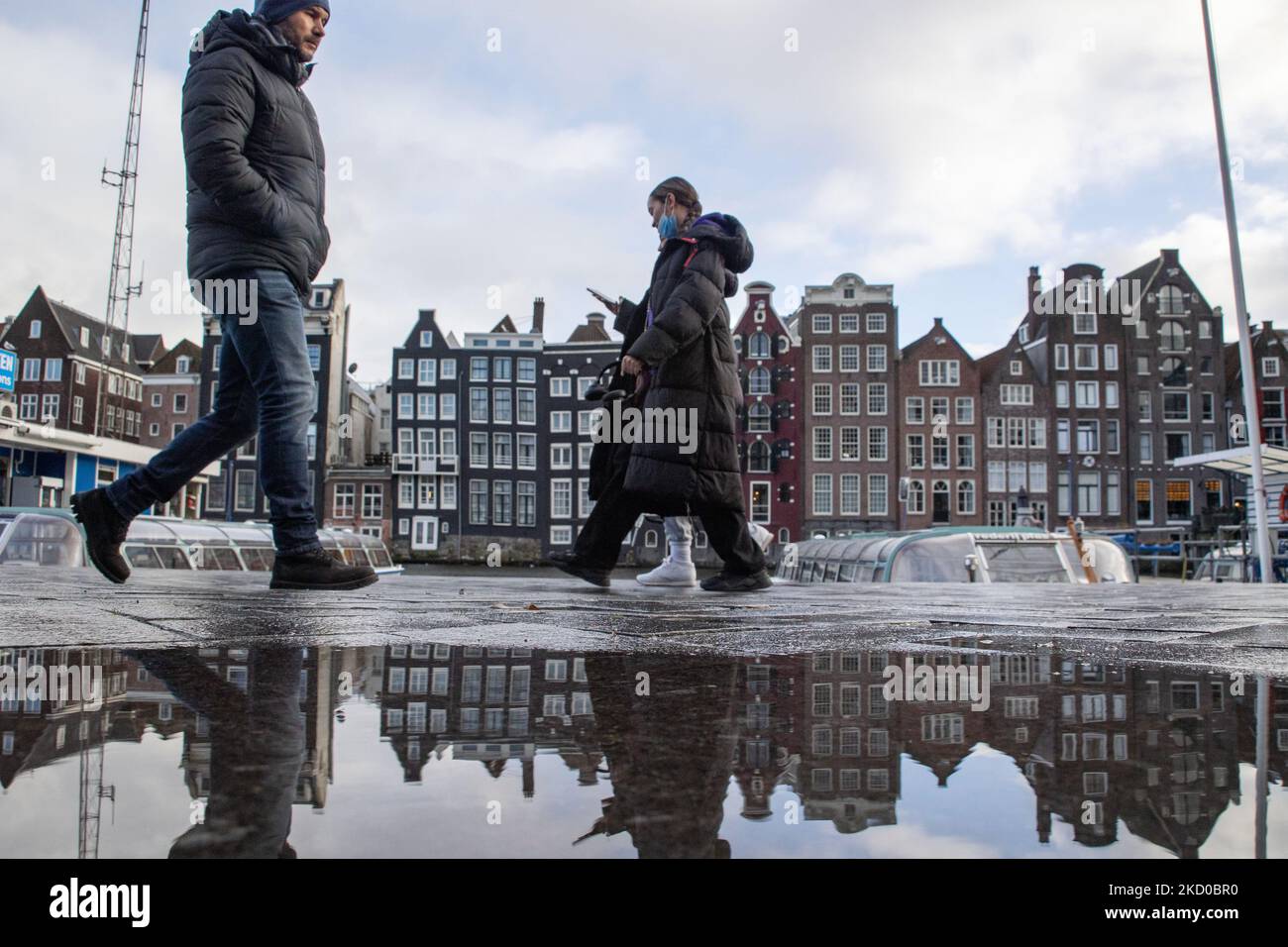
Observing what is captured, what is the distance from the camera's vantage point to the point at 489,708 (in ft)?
4.32

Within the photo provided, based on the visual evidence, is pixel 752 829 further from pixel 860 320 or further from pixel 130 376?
pixel 130 376

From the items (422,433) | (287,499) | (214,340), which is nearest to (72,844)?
(287,499)

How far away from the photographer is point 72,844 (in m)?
0.72

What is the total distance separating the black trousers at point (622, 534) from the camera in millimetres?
5066

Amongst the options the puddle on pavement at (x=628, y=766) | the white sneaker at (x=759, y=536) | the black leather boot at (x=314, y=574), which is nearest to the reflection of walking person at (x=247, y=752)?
the puddle on pavement at (x=628, y=766)

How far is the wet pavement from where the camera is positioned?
2.47 feet

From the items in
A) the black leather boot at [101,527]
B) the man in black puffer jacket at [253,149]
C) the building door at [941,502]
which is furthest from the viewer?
the building door at [941,502]

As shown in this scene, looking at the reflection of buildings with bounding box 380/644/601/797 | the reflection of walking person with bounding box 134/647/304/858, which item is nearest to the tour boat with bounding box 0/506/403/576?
the reflection of buildings with bounding box 380/644/601/797

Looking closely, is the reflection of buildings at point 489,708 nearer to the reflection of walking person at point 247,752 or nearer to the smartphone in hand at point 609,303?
the reflection of walking person at point 247,752

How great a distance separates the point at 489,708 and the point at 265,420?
2703 millimetres

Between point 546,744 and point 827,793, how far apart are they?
337 millimetres

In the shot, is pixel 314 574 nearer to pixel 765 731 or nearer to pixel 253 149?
pixel 253 149

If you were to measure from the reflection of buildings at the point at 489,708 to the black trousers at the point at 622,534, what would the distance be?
3.13m
